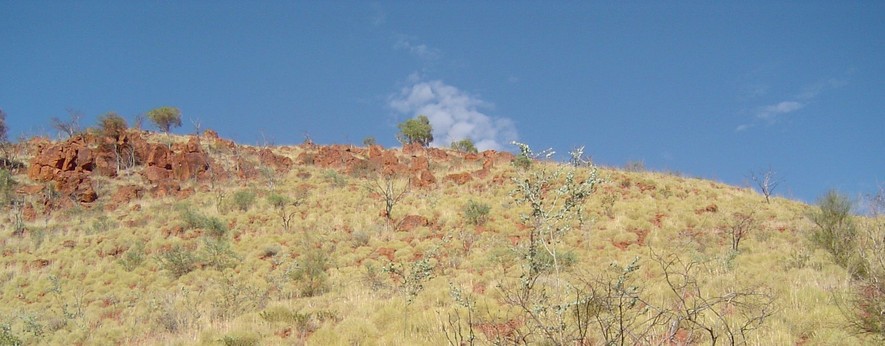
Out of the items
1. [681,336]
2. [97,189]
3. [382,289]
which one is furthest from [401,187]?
[681,336]

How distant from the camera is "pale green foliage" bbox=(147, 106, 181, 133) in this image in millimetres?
41969

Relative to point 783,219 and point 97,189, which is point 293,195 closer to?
point 97,189

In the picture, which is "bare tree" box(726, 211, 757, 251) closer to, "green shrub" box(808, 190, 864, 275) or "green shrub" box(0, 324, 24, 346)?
"green shrub" box(808, 190, 864, 275)

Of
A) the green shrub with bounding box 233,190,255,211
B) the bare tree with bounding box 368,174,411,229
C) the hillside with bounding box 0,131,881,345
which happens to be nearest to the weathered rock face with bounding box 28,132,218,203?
the hillside with bounding box 0,131,881,345

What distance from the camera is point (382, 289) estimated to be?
420 inches

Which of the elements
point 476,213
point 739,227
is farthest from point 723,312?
point 476,213

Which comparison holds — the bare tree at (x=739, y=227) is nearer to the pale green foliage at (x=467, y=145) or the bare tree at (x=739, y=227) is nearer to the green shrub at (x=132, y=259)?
the green shrub at (x=132, y=259)

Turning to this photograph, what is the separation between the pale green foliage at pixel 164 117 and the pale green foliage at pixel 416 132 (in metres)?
19.2

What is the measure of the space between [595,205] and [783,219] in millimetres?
6162

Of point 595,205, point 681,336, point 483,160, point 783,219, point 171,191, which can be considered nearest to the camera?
point 681,336

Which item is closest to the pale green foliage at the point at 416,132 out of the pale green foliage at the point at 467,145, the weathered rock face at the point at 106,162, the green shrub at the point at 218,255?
the pale green foliage at the point at 467,145

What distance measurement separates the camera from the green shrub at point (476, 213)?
18703 millimetres

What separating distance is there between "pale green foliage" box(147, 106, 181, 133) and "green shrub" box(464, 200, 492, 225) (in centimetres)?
3342

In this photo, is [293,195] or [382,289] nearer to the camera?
[382,289]
